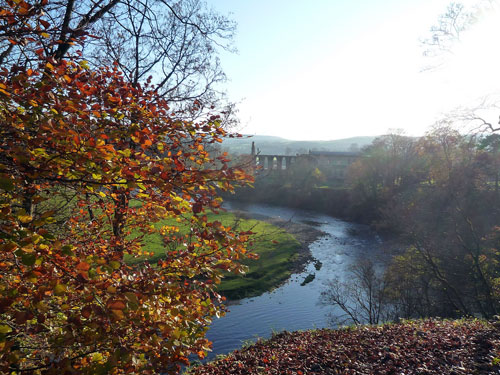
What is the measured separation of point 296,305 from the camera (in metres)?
20.4

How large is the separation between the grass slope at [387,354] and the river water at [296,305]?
4146 mm

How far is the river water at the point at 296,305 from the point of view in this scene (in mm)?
16656

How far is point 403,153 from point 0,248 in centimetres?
5033

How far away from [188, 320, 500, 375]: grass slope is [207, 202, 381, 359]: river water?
4.15 metres

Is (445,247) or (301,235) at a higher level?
(445,247)

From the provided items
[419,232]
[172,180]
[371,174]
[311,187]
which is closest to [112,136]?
[172,180]

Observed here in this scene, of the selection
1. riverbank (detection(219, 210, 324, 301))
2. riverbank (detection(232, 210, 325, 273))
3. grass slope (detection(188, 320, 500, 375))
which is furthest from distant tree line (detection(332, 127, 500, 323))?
grass slope (detection(188, 320, 500, 375))

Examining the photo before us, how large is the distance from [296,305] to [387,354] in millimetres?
12629

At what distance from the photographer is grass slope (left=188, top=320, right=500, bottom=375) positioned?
23.4 ft

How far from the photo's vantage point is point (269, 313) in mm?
19297

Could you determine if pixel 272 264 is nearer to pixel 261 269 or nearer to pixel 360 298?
pixel 261 269

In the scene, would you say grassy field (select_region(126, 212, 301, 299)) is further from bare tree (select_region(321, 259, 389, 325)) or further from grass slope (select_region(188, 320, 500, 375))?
grass slope (select_region(188, 320, 500, 375))

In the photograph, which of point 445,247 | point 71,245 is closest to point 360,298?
point 445,247

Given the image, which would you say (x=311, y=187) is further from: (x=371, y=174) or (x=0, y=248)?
(x=0, y=248)
